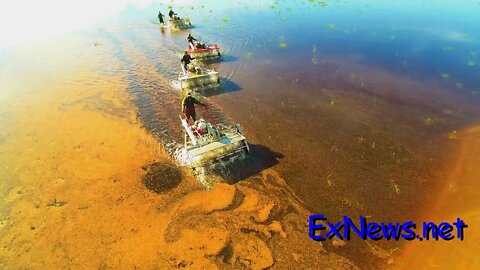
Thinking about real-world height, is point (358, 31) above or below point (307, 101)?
above

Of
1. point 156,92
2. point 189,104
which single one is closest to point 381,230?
point 189,104

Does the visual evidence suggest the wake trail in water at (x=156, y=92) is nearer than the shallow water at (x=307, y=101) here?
No

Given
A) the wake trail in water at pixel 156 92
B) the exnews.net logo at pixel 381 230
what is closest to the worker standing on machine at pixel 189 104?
the wake trail in water at pixel 156 92

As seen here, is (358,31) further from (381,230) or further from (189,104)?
(381,230)

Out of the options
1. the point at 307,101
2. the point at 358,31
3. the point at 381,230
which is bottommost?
the point at 381,230

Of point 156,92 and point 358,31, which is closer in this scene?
point 156,92

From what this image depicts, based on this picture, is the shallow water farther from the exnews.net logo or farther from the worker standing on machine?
the worker standing on machine

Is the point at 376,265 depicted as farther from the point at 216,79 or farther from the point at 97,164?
the point at 216,79

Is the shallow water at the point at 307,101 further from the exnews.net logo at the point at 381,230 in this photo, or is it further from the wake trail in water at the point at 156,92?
the exnews.net logo at the point at 381,230

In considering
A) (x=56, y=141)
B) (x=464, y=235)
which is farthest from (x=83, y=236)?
(x=464, y=235)
